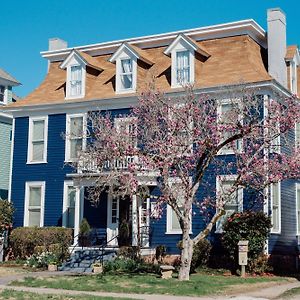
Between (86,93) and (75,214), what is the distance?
6.11 m

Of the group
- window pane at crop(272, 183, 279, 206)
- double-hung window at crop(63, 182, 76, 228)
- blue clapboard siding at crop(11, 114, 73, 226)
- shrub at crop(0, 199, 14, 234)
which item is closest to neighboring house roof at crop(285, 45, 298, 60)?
window pane at crop(272, 183, 279, 206)

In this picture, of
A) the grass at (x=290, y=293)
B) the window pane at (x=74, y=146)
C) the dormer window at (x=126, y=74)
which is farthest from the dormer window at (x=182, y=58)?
the grass at (x=290, y=293)

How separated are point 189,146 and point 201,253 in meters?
5.63

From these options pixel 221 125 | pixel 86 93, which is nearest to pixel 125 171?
pixel 221 125

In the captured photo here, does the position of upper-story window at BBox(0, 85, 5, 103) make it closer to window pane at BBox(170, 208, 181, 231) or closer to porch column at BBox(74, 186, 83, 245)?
porch column at BBox(74, 186, 83, 245)

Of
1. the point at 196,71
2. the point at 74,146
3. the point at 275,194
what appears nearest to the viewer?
the point at 275,194

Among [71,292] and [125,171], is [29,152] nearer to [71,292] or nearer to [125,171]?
[125,171]

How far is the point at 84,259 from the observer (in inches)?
1076

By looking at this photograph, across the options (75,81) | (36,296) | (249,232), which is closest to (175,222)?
(249,232)

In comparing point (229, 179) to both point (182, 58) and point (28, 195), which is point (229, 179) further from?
point (28, 195)

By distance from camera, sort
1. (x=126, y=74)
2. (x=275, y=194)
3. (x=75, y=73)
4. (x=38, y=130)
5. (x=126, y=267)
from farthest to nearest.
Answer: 1. (x=38, y=130)
2. (x=75, y=73)
3. (x=126, y=74)
4. (x=275, y=194)
5. (x=126, y=267)

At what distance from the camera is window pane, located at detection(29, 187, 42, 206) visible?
3108cm

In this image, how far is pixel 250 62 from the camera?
2811cm

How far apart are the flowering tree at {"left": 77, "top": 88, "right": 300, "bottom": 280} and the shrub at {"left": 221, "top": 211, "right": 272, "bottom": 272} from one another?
3.44 feet
